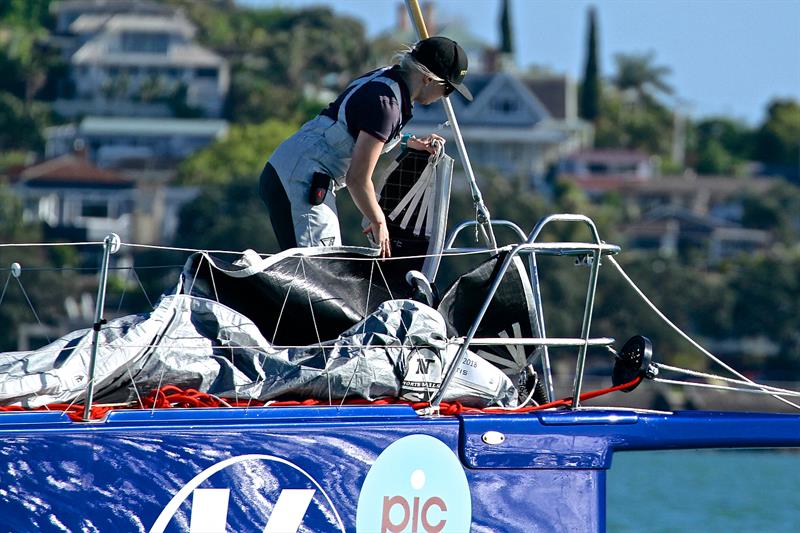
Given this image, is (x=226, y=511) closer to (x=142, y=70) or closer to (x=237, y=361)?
(x=237, y=361)

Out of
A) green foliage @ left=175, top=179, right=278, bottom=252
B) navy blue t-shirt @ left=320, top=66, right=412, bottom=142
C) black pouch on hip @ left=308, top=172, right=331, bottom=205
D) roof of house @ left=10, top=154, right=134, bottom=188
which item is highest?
navy blue t-shirt @ left=320, top=66, right=412, bottom=142

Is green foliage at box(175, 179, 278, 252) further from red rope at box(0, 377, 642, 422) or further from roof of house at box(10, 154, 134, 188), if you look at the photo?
red rope at box(0, 377, 642, 422)

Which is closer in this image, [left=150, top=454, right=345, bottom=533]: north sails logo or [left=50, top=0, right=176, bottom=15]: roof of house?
[left=150, top=454, right=345, bottom=533]: north sails logo

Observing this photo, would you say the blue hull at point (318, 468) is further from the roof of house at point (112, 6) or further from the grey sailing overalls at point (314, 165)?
the roof of house at point (112, 6)

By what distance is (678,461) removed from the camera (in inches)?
1645

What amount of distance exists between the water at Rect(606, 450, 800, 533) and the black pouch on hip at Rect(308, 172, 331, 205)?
7.93m

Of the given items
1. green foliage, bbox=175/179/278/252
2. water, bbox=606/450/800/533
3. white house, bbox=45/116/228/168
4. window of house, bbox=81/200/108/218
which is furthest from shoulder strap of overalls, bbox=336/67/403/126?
white house, bbox=45/116/228/168

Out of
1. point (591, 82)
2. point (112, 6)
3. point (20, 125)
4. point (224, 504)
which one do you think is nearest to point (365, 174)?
point (224, 504)

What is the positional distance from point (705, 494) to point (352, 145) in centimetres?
2247

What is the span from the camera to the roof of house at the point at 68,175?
257ft

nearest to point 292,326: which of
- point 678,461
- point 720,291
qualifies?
point 678,461

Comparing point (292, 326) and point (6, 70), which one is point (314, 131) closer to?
point (292, 326)

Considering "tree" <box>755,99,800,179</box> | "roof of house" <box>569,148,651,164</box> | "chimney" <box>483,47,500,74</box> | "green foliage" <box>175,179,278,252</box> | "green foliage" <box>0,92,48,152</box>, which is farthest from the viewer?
"tree" <box>755,99,800,179</box>

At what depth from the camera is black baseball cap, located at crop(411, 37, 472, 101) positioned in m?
5.68
